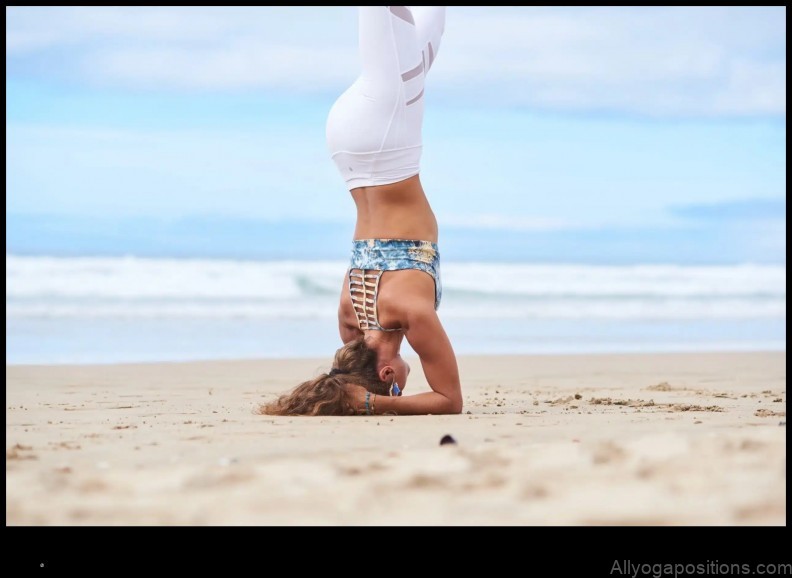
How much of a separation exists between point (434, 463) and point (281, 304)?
13871mm

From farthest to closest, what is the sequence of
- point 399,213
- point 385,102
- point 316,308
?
point 316,308, point 399,213, point 385,102

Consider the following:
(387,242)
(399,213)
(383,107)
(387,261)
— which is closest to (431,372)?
(387,261)

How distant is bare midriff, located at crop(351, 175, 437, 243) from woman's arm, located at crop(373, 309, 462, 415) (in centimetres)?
54

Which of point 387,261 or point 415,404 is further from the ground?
point 387,261

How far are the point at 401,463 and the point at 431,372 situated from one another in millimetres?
2067

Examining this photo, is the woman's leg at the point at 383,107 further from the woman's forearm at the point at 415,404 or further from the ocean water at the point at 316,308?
the ocean water at the point at 316,308

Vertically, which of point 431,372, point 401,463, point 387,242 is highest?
point 387,242

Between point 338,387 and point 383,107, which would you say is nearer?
point 338,387

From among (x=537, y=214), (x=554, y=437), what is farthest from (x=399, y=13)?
(x=537, y=214)

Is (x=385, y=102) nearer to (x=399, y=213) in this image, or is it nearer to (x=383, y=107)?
(x=383, y=107)

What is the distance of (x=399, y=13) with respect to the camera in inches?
226

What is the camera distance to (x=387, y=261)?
5.85m

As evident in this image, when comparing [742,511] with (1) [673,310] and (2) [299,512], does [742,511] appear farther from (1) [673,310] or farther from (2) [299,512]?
(1) [673,310]

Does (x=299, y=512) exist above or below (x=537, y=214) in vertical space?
below
